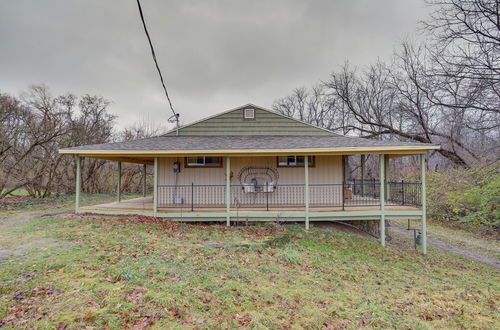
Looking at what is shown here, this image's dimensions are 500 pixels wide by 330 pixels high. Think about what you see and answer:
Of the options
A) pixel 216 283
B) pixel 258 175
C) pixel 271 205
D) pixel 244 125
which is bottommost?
pixel 216 283

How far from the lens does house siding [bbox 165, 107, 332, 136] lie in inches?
438

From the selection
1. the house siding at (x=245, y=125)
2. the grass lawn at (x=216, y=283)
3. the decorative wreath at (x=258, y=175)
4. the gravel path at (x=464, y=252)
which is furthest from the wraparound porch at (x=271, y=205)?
the house siding at (x=245, y=125)

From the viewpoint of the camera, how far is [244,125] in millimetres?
11211

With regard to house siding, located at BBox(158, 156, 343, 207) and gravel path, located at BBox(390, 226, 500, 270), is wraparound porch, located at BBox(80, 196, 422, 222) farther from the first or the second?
gravel path, located at BBox(390, 226, 500, 270)

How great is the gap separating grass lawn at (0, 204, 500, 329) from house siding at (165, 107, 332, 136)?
17.0ft

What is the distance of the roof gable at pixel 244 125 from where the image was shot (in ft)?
36.5

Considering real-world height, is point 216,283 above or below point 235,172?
below

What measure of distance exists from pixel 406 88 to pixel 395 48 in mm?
3379

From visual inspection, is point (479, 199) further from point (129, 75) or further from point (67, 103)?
point (67, 103)

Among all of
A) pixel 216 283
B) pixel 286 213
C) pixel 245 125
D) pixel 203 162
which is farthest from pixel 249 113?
pixel 216 283

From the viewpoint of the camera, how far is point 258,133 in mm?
11180

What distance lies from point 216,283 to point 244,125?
26.6 feet

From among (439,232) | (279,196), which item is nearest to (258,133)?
(279,196)

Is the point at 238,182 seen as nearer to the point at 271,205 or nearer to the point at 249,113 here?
the point at 271,205
